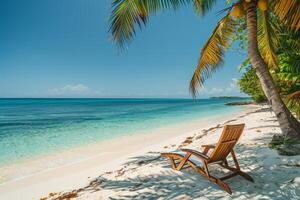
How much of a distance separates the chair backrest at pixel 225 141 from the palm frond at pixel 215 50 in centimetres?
259

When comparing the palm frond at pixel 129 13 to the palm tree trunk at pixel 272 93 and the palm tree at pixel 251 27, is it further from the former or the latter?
the palm tree trunk at pixel 272 93

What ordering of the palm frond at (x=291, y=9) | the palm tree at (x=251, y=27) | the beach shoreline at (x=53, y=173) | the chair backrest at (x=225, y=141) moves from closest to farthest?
the palm frond at (x=291, y=9) < the chair backrest at (x=225, y=141) < the palm tree at (x=251, y=27) < the beach shoreline at (x=53, y=173)

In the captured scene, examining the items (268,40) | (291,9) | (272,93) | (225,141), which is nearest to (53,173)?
(225,141)

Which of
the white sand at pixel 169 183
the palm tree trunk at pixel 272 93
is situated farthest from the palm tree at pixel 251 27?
the white sand at pixel 169 183

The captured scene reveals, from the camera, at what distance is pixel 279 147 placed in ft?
15.1

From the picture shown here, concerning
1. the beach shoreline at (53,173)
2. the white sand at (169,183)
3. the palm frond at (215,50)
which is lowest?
the beach shoreline at (53,173)

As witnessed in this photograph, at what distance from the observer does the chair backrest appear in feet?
11.1

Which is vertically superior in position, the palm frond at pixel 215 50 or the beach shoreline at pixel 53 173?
the palm frond at pixel 215 50

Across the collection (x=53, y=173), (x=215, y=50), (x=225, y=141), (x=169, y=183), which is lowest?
(x=53, y=173)

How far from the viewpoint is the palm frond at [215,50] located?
562 cm

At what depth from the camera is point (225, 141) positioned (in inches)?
136

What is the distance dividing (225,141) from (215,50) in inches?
117

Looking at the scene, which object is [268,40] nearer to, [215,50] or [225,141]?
[215,50]

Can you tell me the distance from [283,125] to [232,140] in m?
1.65
